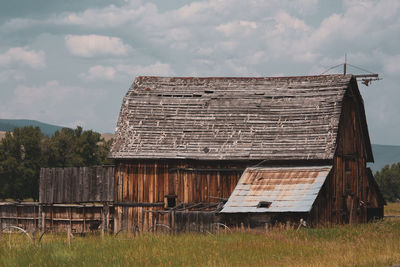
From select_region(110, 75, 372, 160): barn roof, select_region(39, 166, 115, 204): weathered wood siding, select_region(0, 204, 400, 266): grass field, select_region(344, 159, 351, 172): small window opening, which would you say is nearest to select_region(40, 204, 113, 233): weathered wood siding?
select_region(39, 166, 115, 204): weathered wood siding

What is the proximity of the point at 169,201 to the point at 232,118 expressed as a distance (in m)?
5.87

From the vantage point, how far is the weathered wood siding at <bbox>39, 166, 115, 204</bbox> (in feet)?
123

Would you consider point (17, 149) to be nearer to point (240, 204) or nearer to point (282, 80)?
point (282, 80)

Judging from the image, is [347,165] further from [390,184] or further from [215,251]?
[390,184]

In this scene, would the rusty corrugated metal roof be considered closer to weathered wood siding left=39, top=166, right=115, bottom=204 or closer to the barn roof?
the barn roof

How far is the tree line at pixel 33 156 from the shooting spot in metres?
71.7

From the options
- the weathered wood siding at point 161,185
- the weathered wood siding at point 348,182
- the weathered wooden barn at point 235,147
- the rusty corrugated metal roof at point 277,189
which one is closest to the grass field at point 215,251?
the rusty corrugated metal roof at point 277,189

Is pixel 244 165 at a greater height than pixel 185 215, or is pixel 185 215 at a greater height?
pixel 244 165

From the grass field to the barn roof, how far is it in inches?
486

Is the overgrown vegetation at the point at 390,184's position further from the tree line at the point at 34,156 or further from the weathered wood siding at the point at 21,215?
the weathered wood siding at the point at 21,215

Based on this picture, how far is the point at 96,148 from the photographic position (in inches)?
3248

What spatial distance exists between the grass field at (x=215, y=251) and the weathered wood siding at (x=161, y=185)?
12.3 metres

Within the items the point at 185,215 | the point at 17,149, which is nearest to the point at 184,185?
the point at 185,215

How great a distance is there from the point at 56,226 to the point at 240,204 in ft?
39.9
